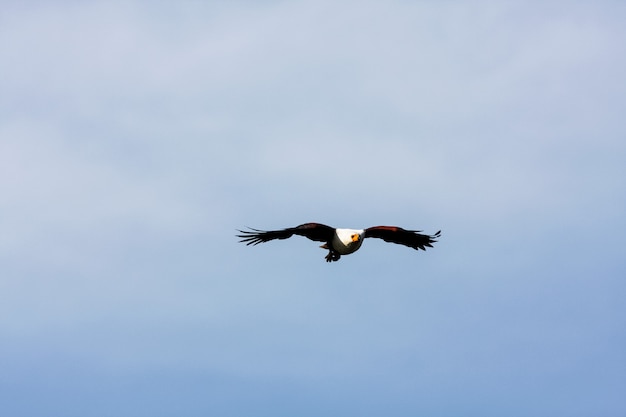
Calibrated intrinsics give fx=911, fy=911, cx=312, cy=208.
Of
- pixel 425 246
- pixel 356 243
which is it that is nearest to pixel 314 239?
pixel 356 243

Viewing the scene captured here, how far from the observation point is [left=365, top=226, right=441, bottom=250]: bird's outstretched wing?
37250 millimetres

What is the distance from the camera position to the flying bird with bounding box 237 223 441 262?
35.5 metres

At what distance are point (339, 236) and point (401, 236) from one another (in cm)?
347

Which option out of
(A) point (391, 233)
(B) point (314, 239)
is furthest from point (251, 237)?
(A) point (391, 233)

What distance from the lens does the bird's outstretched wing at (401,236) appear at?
37250mm

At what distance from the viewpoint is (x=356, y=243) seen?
116 feet

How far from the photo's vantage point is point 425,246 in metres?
38.9

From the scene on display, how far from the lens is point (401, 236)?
124ft

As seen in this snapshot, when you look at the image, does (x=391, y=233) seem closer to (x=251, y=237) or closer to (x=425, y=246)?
(x=425, y=246)

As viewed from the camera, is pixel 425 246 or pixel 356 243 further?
pixel 425 246

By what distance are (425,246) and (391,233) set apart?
6.97ft

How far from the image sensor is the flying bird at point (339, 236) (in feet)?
117

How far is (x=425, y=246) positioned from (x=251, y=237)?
7644 millimetres

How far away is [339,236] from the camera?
35.6 m
